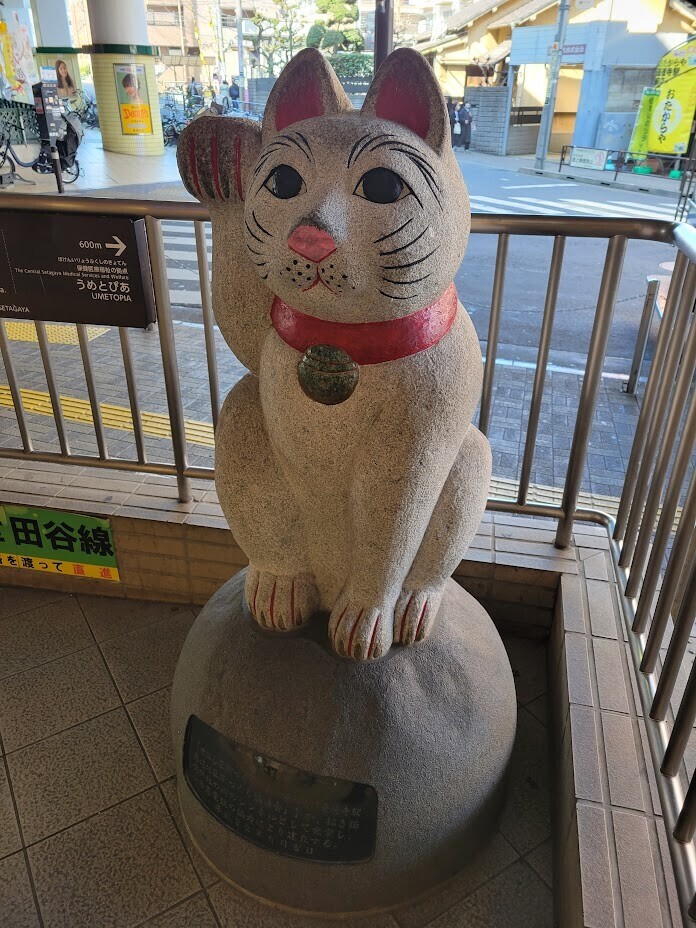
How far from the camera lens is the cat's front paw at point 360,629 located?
1563mm

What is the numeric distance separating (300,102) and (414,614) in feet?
3.73

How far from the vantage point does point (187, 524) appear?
2596mm

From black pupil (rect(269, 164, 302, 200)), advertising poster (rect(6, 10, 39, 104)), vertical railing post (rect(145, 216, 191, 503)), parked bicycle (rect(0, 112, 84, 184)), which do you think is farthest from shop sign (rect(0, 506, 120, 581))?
advertising poster (rect(6, 10, 39, 104))

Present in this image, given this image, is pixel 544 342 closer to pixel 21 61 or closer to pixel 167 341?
pixel 167 341

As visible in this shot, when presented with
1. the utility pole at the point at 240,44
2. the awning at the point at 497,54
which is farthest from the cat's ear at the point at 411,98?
the utility pole at the point at 240,44

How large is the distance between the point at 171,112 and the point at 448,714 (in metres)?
25.0

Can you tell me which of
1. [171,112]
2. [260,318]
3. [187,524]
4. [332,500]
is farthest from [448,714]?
[171,112]

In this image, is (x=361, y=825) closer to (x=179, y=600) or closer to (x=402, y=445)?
(x=402, y=445)

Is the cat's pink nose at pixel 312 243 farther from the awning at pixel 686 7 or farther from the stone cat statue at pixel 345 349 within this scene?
the awning at pixel 686 7

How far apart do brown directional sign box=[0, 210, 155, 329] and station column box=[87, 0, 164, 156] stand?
48.2 ft

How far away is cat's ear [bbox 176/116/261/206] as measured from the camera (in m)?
1.47

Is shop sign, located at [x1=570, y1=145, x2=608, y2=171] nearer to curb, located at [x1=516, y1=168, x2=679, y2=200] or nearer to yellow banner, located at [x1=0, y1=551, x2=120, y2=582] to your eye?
curb, located at [x1=516, y1=168, x2=679, y2=200]

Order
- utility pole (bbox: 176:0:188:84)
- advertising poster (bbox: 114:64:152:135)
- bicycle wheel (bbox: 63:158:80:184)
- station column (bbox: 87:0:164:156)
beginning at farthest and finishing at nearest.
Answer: utility pole (bbox: 176:0:188:84) → advertising poster (bbox: 114:64:152:135) → station column (bbox: 87:0:164:156) → bicycle wheel (bbox: 63:158:80:184)

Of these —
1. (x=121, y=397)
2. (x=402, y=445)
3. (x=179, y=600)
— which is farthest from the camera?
(x=121, y=397)
